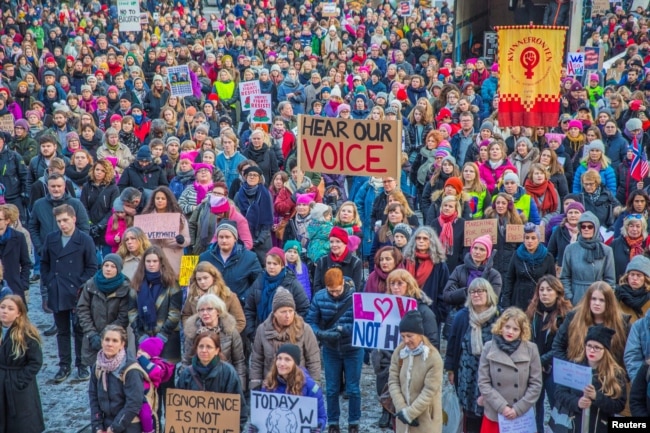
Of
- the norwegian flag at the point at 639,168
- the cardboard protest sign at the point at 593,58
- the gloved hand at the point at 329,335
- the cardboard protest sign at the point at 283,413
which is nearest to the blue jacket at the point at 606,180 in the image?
the norwegian flag at the point at 639,168

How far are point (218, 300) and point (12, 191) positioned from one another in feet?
19.7

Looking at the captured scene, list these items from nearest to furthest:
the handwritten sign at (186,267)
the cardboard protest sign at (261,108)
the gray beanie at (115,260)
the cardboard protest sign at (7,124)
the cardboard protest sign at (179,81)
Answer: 1. the gray beanie at (115,260)
2. the handwritten sign at (186,267)
3. the cardboard protest sign at (7,124)
4. the cardboard protest sign at (261,108)
5. the cardboard protest sign at (179,81)

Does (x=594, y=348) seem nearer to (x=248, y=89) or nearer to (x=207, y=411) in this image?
(x=207, y=411)

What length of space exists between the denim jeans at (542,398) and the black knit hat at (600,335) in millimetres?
610

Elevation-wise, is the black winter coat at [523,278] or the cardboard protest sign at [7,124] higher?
the cardboard protest sign at [7,124]

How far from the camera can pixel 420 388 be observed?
6.93 meters

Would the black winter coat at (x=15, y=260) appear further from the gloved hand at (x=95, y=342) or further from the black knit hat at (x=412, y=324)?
the black knit hat at (x=412, y=324)

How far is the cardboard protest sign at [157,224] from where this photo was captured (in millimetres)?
9469

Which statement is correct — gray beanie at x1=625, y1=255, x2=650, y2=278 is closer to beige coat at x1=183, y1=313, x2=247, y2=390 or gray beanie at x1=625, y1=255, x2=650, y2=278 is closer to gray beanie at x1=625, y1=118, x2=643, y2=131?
beige coat at x1=183, y1=313, x2=247, y2=390

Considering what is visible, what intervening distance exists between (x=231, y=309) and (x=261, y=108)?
8661 mm

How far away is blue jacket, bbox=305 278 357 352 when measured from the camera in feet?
25.8

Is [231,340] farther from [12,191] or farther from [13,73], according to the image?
[13,73]

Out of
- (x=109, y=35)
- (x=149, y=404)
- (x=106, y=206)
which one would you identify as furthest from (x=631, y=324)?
(x=109, y=35)

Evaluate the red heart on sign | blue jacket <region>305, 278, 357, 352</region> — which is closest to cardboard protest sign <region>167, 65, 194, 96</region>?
blue jacket <region>305, 278, 357, 352</region>
